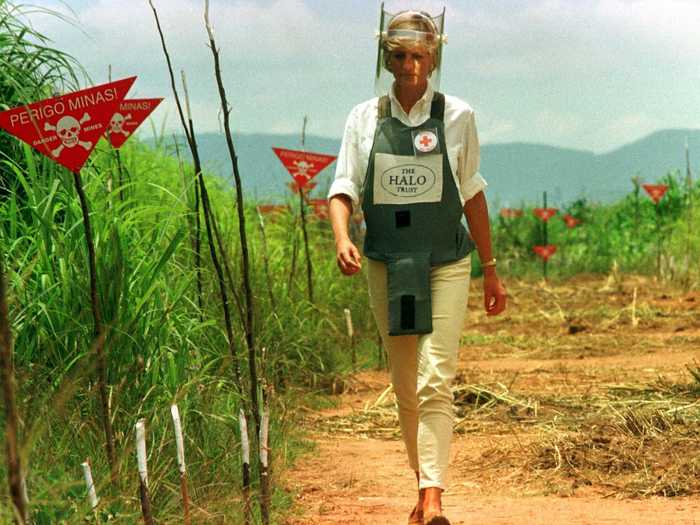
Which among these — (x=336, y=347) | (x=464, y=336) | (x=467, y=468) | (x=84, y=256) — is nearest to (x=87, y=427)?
(x=84, y=256)

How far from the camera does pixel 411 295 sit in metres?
4.92

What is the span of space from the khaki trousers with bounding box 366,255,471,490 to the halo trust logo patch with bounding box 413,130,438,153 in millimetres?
447

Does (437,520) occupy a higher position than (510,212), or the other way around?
(510,212)

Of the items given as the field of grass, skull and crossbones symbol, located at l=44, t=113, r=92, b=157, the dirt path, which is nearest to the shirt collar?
the field of grass

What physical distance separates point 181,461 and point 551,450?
110 inches

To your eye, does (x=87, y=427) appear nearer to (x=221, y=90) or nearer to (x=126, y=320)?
(x=126, y=320)

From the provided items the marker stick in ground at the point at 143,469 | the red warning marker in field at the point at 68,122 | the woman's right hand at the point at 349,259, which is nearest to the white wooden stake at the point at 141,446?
the marker stick in ground at the point at 143,469

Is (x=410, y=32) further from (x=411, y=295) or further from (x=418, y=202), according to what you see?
(x=411, y=295)

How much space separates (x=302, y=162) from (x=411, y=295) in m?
5.30

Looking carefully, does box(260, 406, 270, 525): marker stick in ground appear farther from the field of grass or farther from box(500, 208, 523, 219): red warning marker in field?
box(500, 208, 523, 219): red warning marker in field

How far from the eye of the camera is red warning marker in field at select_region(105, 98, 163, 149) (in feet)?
21.7

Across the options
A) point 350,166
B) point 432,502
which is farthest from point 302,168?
point 432,502

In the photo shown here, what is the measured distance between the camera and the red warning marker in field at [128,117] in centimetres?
661

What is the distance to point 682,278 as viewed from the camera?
1678 cm
